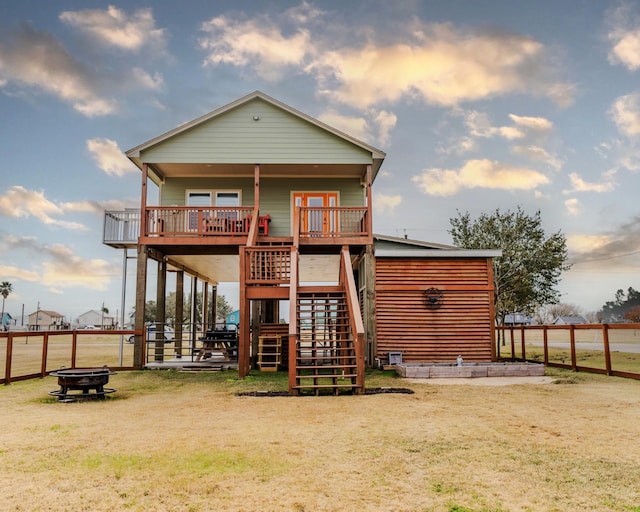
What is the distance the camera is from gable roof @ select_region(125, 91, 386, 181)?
53.9 feet

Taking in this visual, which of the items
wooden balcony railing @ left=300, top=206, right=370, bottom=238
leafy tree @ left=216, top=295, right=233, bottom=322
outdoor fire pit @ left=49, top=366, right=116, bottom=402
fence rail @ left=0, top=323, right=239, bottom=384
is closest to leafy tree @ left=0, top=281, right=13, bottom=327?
leafy tree @ left=216, top=295, right=233, bottom=322

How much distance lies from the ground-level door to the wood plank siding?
2221mm

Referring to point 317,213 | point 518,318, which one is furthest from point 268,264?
point 518,318

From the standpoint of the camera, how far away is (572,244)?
96.0 ft

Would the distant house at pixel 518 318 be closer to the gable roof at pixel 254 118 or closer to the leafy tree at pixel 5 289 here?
the gable roof at pixel 254 118

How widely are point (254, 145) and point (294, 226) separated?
3.64 m

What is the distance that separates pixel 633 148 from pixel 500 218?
7.95m

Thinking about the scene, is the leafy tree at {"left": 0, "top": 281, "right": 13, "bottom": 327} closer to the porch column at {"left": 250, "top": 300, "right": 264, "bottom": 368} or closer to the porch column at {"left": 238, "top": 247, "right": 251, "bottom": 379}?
the porch column at {"left": 250, "top": 300, "right": 264, "bottom": 368}

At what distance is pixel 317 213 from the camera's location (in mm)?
17094

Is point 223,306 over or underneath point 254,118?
underneath

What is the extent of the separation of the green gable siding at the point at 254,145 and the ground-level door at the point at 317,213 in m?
1.68

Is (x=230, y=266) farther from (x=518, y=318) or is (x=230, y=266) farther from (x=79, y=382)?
(x=518, y=318)

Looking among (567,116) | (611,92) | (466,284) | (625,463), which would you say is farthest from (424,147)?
(625,463)

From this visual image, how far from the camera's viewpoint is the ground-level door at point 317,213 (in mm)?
16516
